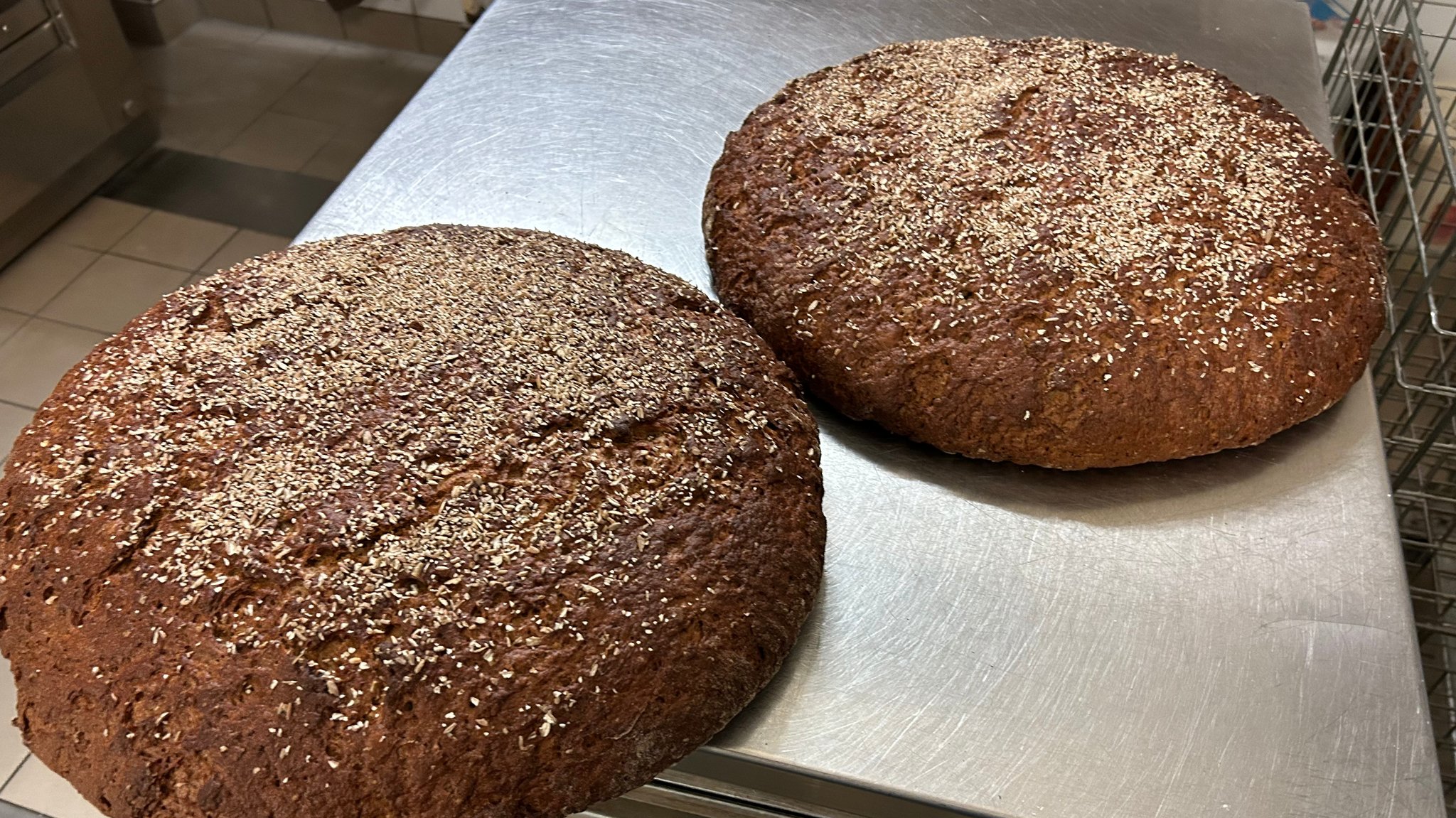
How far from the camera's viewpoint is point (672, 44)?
1.99 meters

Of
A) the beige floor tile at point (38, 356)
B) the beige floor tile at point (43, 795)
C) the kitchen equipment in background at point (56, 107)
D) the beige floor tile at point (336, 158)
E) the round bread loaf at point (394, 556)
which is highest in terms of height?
the round bread loaf at point (394, 556)

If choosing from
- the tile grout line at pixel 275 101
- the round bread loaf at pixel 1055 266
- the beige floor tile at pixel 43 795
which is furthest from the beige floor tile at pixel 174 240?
the round bread loaf at pixel 1055 266

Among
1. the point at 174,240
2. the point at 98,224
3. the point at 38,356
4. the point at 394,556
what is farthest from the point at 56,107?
the point at 394,556

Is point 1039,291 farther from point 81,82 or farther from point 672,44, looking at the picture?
point 81,82

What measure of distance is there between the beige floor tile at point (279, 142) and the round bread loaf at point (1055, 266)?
7.71 feet

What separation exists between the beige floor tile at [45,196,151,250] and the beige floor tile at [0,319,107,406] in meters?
0.34

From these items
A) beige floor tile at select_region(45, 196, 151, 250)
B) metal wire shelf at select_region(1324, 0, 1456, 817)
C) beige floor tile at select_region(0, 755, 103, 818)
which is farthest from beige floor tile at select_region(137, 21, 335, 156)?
metal wire shelf at select_region(1324, 0, 1456, 817)

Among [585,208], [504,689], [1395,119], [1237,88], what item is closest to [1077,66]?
[1237,88]

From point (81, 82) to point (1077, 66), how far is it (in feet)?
9.26

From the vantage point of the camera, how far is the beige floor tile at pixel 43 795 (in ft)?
6.51

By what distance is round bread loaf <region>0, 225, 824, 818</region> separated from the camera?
920 mm

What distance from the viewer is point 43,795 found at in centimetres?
200

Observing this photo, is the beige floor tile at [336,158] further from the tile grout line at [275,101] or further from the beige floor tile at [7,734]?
the beige floor tile at [7,734]

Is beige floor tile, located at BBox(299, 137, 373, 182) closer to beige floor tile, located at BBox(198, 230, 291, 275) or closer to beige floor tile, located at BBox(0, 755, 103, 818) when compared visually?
beige floor tile, located at BBox(198, 230, 291, 275)
